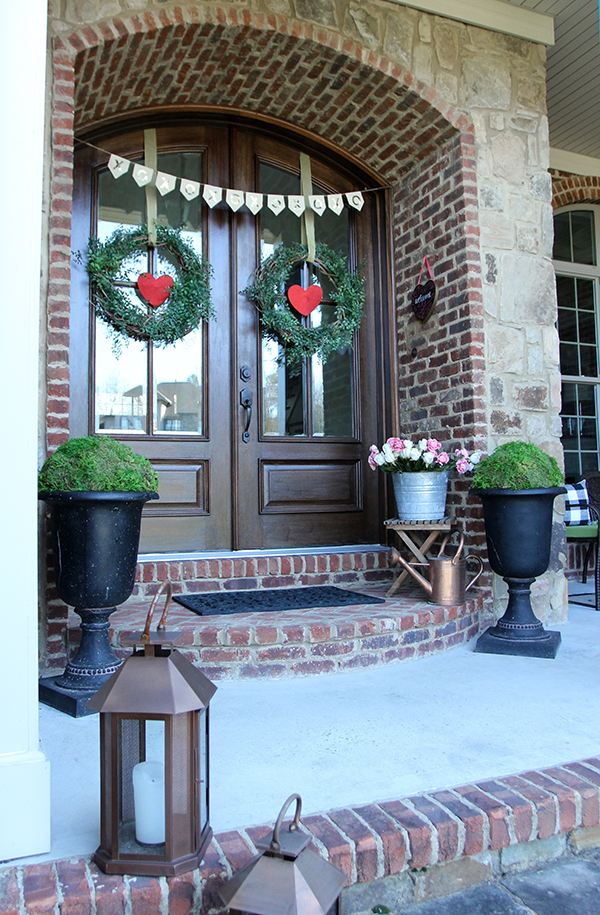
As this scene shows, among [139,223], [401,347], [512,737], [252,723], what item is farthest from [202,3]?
[512,737]

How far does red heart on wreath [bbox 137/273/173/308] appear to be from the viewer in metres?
3.66

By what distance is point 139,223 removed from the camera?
380 cm

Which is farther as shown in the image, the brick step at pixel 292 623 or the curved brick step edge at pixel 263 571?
the curved brick step edge at pixel 263 571

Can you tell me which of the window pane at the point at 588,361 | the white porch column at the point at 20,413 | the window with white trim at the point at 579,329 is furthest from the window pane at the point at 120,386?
the window pane at the point at 588,361

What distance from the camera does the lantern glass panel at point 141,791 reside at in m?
1.32

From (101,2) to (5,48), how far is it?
1.98m

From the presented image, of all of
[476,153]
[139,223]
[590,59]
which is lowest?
[139,223]

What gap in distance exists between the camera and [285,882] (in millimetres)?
1080

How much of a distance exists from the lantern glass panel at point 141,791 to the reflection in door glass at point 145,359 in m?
2.47

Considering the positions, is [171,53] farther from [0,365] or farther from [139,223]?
[0,365]

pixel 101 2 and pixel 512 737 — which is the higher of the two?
pixel 101 2

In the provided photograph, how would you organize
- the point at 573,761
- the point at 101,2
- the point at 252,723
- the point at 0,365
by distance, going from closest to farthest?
the point at 0,365
the point at 573,761
the point at 252,723
the point at 101,2

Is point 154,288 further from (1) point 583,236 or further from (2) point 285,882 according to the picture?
(1) point 583,236

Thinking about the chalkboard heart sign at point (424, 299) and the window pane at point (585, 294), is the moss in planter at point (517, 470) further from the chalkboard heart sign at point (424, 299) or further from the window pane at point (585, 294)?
the window pane at point (585, 294)
